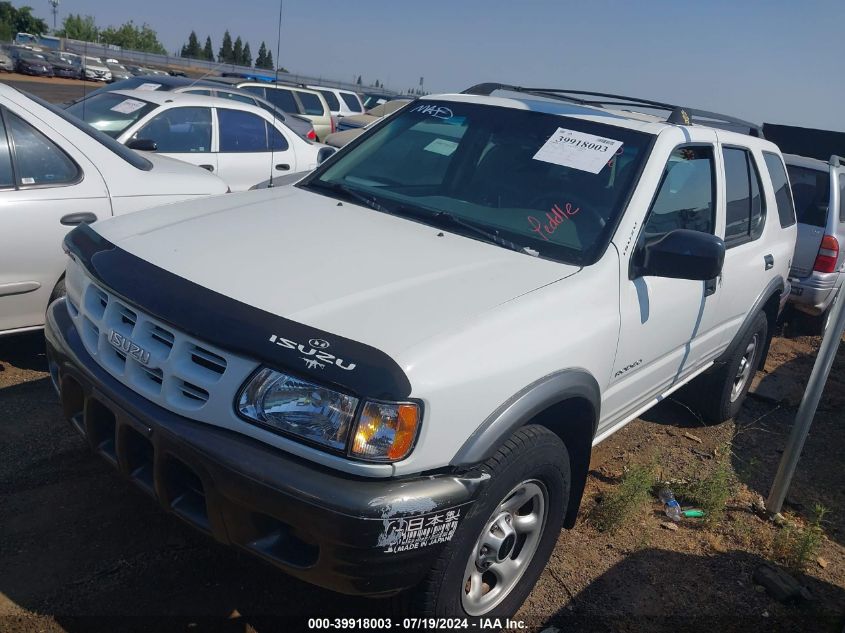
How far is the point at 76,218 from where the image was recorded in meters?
4.19

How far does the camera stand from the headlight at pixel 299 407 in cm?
217

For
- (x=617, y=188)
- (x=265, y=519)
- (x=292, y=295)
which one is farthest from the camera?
(x=617, y=188)

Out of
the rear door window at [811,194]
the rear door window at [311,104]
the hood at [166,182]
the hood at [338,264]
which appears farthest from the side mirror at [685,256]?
the rear door window at [311,104]

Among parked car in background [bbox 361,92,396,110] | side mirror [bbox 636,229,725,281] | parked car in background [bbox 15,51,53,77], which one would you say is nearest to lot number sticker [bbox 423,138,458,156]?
side mirror [bbox 636,229,725,281]

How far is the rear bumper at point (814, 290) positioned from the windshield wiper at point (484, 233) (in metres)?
5.24

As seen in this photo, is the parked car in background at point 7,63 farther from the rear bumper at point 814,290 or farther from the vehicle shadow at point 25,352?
the rear bumper at point 814,290

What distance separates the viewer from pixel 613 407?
3.35m

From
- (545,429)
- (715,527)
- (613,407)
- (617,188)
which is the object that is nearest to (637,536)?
(715,527)

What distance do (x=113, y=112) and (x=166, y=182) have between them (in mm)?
3519

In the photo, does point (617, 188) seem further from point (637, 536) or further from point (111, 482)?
point (111, 482)

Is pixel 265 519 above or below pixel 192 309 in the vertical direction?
below

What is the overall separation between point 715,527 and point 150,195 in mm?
3718

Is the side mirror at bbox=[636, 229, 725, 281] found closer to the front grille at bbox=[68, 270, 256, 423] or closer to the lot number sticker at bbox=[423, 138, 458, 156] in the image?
the lot number sticker at bbox=[423, 138, 458, 156]

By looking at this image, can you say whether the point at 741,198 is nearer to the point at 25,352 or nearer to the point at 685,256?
the point at 685,256
